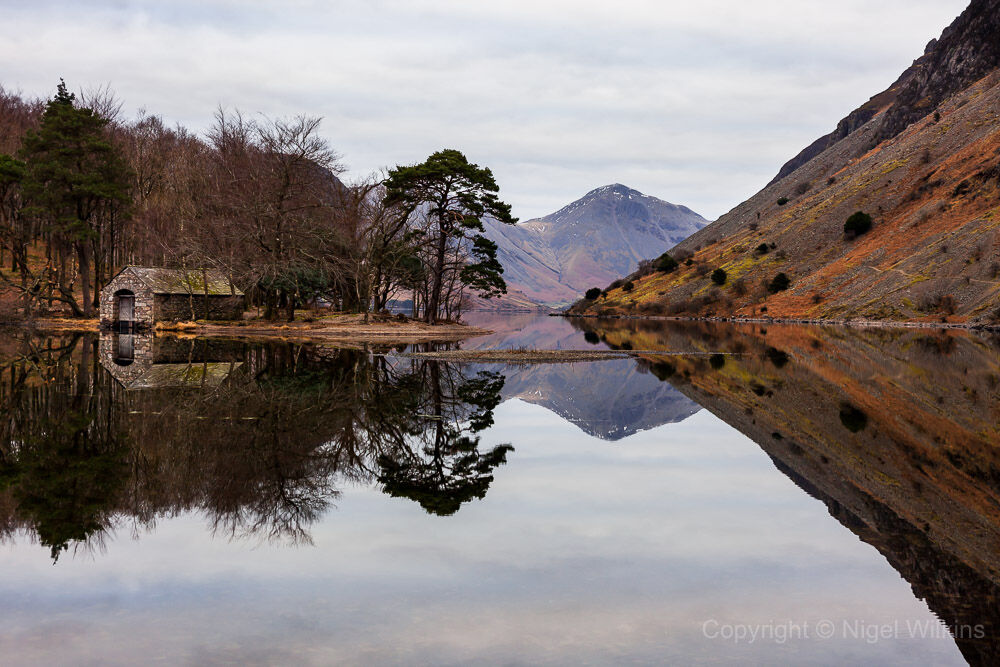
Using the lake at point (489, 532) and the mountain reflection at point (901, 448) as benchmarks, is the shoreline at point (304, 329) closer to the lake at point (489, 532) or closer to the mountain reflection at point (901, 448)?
the mountain reflection at point (901, 448)

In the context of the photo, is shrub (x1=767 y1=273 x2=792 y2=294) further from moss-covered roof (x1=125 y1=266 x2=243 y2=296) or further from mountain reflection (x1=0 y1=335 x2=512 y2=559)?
mountain reflection (x1=0 y1=335 x2=512 y2=559)

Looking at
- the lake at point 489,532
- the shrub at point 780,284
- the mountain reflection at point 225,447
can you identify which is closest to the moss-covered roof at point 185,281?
the mountain reflection at point 225,447

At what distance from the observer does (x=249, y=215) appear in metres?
59.3

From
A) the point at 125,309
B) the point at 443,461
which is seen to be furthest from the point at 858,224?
the point at 443,461

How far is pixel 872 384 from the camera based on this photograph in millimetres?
24297

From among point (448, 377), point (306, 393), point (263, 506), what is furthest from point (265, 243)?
point (263, 506)

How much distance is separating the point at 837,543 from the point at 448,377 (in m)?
19.1

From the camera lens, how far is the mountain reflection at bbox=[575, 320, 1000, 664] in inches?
296

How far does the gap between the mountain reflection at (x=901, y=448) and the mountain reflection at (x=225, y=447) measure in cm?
544

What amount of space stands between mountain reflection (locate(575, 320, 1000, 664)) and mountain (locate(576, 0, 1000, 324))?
51.2 metres

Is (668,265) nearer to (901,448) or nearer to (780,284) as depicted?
(780,284)

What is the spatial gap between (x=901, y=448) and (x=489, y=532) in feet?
30.2

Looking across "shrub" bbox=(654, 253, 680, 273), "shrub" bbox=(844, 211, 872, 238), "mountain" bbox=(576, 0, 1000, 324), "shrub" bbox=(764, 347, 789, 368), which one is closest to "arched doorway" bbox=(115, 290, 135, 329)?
"shrub" bbox=(764, 347, 789, 368)

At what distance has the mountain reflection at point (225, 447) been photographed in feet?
31.0
